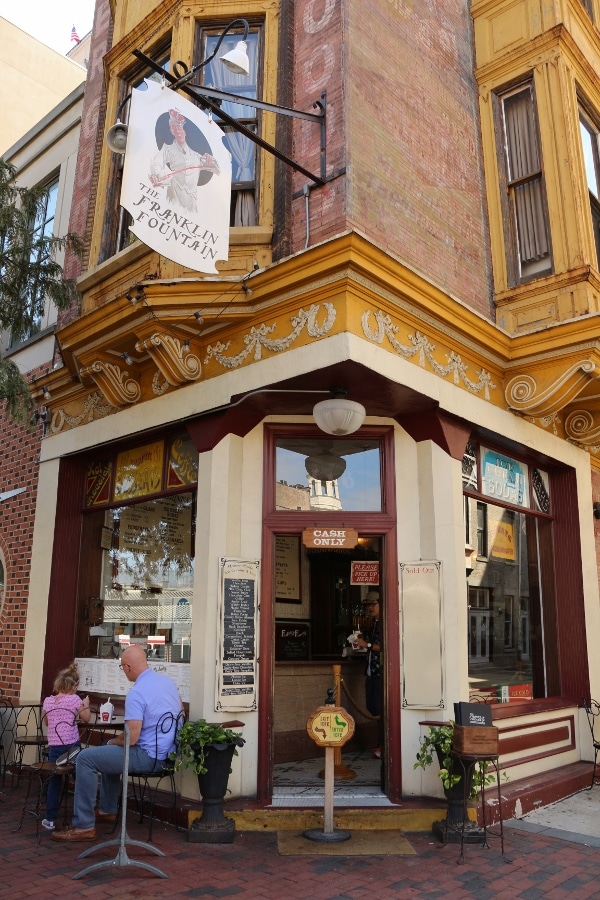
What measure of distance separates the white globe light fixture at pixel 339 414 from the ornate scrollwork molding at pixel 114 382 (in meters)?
2.49

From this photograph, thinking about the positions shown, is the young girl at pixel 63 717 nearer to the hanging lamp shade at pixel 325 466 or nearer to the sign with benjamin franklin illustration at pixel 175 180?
the hanging lamp shade at pixel 325 466

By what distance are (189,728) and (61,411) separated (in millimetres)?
4963

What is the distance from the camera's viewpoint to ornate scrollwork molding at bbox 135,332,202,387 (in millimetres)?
7422

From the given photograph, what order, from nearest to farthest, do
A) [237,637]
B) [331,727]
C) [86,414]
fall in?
[331,727]
[237,637]
[86,414]

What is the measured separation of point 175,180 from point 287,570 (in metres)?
5.70

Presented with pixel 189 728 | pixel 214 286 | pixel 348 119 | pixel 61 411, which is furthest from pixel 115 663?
pixel 348 119

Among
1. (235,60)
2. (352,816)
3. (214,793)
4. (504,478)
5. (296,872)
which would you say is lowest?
(296,872)

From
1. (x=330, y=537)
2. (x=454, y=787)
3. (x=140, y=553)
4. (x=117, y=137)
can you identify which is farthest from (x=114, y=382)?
(x=454, y=787)

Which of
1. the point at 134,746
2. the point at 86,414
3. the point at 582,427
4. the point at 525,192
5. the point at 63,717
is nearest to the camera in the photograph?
the point at 134,746

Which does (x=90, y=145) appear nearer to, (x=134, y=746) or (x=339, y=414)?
(x=339, y=414)

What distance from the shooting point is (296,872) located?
17.8ft

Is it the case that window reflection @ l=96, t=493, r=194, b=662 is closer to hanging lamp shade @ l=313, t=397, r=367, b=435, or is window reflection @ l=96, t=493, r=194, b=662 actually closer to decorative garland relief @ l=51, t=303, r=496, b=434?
decorative garland relief @ l=51, t=303, r=496, b=434

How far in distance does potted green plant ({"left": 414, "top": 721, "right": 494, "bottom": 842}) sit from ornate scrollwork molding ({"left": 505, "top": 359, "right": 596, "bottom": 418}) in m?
3.69

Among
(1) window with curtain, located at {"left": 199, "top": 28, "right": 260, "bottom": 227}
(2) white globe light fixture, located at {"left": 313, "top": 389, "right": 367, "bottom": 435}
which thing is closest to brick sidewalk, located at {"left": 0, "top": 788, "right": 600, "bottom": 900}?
(2) white globe light fixture, located at {"left": 313, "top": 389, "right": 367, "bottom": 435}
